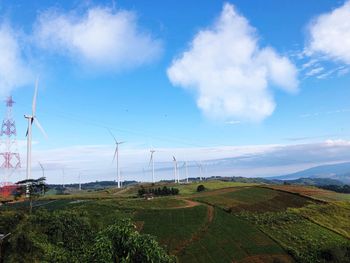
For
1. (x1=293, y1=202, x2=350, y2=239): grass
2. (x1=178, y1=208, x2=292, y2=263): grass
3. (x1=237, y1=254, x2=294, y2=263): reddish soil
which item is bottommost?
(x1=237, y1=254, x2=294, y2=263): reddish soil

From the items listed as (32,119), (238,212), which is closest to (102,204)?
(32,119)

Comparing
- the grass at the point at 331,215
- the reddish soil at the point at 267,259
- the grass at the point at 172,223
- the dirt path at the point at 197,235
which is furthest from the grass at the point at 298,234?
the grass at the point at 172,223

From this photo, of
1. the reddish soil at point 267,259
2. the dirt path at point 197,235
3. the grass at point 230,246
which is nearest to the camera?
the reddish soil at point 267,259

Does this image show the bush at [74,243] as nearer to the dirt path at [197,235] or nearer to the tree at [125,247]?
the tree at [125,247]

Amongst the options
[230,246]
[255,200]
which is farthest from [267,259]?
[255,200]

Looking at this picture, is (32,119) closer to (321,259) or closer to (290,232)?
(290,232)

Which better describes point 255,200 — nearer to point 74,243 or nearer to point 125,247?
point 74,243

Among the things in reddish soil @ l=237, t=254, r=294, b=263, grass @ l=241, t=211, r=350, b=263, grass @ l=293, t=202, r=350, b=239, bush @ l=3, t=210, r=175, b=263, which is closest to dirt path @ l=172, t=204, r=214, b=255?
grass @ l=241, t=211, r=350, b=263

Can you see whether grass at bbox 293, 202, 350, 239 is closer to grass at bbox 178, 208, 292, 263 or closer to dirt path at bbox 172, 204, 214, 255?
grass at bbox 178, 208, 292, 263
